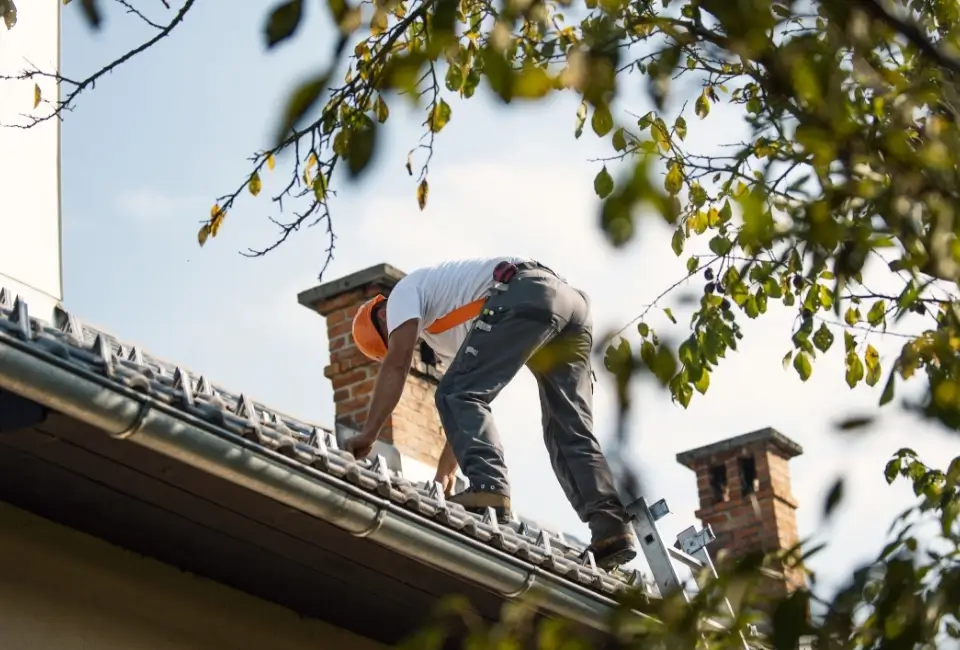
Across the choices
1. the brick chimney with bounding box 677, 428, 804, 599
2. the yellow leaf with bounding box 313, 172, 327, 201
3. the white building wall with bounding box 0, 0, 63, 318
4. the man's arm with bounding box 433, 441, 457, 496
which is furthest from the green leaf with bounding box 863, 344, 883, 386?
the brick chimney with bounding box 677, 428, 804, 599

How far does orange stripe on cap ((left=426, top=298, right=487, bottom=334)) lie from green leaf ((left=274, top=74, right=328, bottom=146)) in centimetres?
383

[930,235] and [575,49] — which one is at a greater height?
[575,49]

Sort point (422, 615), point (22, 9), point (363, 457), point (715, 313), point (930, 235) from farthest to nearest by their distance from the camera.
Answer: point (22, 9)
point (363, 457)
point (422, 615)
point (715, 313)
point (930, 235)

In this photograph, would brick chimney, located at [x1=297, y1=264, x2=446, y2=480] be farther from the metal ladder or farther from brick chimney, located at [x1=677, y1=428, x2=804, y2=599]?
brick chimney, located at [x1=677, y1=428, x2=804, y2=599]

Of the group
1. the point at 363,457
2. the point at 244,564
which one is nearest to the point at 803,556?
the point at 244,564

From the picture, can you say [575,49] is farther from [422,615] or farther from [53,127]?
[53,127]

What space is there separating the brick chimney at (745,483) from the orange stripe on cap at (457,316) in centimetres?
613

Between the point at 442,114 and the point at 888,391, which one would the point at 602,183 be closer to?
the point at 442,114

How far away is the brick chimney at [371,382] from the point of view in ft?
28.1

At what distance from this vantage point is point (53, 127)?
836 cm

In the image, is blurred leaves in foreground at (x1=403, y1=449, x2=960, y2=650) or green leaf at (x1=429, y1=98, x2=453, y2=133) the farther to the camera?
green leaf at (x1=429, y1=98, x2=453, y2=133)

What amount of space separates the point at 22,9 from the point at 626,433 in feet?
21.1

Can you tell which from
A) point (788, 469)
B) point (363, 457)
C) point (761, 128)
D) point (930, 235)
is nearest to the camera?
point (930, 235)

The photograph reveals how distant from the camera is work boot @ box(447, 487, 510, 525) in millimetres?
5609
